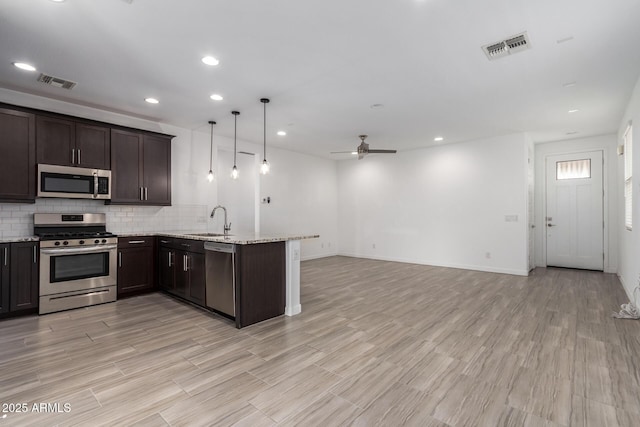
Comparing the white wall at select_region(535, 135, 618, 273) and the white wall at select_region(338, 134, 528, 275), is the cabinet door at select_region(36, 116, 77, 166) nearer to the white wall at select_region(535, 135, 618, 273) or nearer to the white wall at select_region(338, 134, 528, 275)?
the white wall at select_region(338, 134, 528, 275)

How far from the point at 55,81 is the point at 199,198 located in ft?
8.77

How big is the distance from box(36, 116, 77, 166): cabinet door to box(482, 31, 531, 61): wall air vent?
5.08m

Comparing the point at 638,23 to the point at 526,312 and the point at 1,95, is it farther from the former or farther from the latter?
the point at 1,95

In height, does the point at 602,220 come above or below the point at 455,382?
above

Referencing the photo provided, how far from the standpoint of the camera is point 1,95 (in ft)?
12.6

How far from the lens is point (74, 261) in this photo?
4.02 m

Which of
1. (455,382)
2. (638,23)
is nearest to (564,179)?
(638,23)

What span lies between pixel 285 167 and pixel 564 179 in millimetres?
6227

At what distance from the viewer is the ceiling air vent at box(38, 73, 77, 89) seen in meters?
3.53

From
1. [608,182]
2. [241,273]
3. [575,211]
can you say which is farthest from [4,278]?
[608,182]

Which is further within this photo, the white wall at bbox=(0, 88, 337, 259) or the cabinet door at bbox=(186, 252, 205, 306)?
the white wall at bbox=(0, 88, 337, 259)

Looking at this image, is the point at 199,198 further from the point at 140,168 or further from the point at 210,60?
the point at 210,60

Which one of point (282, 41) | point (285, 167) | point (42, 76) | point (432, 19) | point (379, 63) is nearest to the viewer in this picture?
point (432, 19)

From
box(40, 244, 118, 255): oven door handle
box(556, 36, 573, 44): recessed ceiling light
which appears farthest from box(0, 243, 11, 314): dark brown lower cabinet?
box(556, 36, 573, 44): recessed ceiling light
